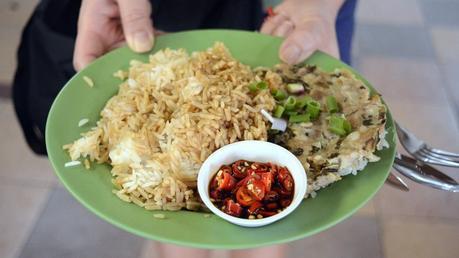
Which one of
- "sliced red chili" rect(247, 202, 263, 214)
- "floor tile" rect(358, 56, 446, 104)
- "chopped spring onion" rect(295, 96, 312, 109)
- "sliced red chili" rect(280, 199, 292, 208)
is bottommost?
"floor tile" rect(358, 56, 446, 104)

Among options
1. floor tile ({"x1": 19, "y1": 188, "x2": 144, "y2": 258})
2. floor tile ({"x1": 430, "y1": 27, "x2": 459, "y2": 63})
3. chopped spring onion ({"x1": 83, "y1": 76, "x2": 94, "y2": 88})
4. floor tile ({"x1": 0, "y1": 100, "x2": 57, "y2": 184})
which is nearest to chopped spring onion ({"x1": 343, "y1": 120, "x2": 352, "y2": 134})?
chopped spring onion ({"x1": 83, "y1": 76, "x2": 94, "y2": 88})

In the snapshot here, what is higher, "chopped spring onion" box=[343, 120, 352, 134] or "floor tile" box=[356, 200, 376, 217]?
"chopped spring onion" box=[343, 120, 352, 134]

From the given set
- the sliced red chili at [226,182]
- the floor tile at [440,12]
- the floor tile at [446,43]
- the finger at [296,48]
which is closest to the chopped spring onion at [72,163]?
the sliced red chili at [226,182]

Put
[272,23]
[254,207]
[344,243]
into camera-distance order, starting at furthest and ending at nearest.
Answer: [344,243]
[272,23]
[254,207]

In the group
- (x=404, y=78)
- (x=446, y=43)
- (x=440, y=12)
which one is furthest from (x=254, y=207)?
(x=440, y=12)

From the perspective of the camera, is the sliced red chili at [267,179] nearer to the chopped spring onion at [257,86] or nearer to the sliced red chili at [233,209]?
the sliced red chili at [233,209]

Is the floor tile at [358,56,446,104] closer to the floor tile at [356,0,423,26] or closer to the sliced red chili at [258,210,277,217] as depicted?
the floor tile at [356,0,423,26]

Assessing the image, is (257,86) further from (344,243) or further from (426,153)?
(344,243)
